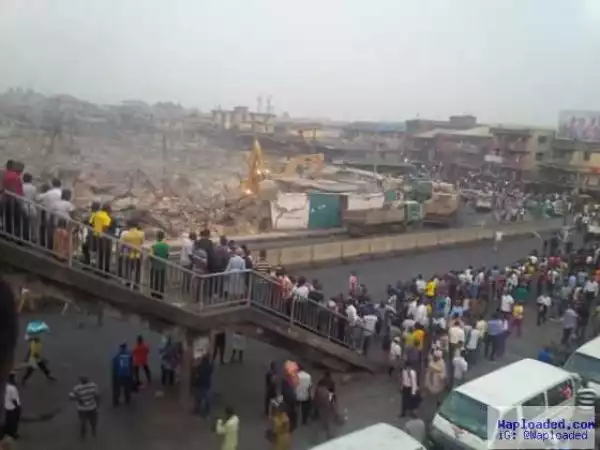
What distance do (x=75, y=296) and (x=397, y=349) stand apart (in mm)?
5605

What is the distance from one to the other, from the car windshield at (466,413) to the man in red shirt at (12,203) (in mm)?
6001

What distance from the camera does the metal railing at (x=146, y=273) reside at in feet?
23.6

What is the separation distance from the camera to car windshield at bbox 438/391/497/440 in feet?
25.5

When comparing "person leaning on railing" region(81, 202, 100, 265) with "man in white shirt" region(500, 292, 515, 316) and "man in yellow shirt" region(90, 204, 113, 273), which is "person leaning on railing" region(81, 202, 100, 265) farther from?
"man in white shirt" region(500, 292, 515, 316)

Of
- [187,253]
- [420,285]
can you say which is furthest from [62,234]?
[420,285]

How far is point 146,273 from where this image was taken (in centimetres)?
830

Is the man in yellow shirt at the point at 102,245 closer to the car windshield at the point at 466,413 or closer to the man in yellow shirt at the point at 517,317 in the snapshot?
the car windshield at the point at 466,413

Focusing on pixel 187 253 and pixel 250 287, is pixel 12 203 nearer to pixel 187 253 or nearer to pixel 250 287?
pixel 187 253

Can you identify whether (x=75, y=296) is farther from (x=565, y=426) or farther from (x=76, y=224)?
(x=565, y=426)

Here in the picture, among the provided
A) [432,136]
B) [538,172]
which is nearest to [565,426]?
[538,172]

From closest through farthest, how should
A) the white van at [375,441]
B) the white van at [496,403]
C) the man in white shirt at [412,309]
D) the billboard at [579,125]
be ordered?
the white van at [375,441]
the white van at [496,403]
the man in white shirt at [412,309]
the billboard at [579,125]

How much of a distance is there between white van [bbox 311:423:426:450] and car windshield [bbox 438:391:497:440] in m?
1.33

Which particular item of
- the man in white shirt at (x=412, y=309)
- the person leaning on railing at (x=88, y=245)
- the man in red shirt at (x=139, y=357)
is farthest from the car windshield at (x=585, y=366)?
the person leaning on railing at (x=88, y=245)

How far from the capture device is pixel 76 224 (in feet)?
24.4
